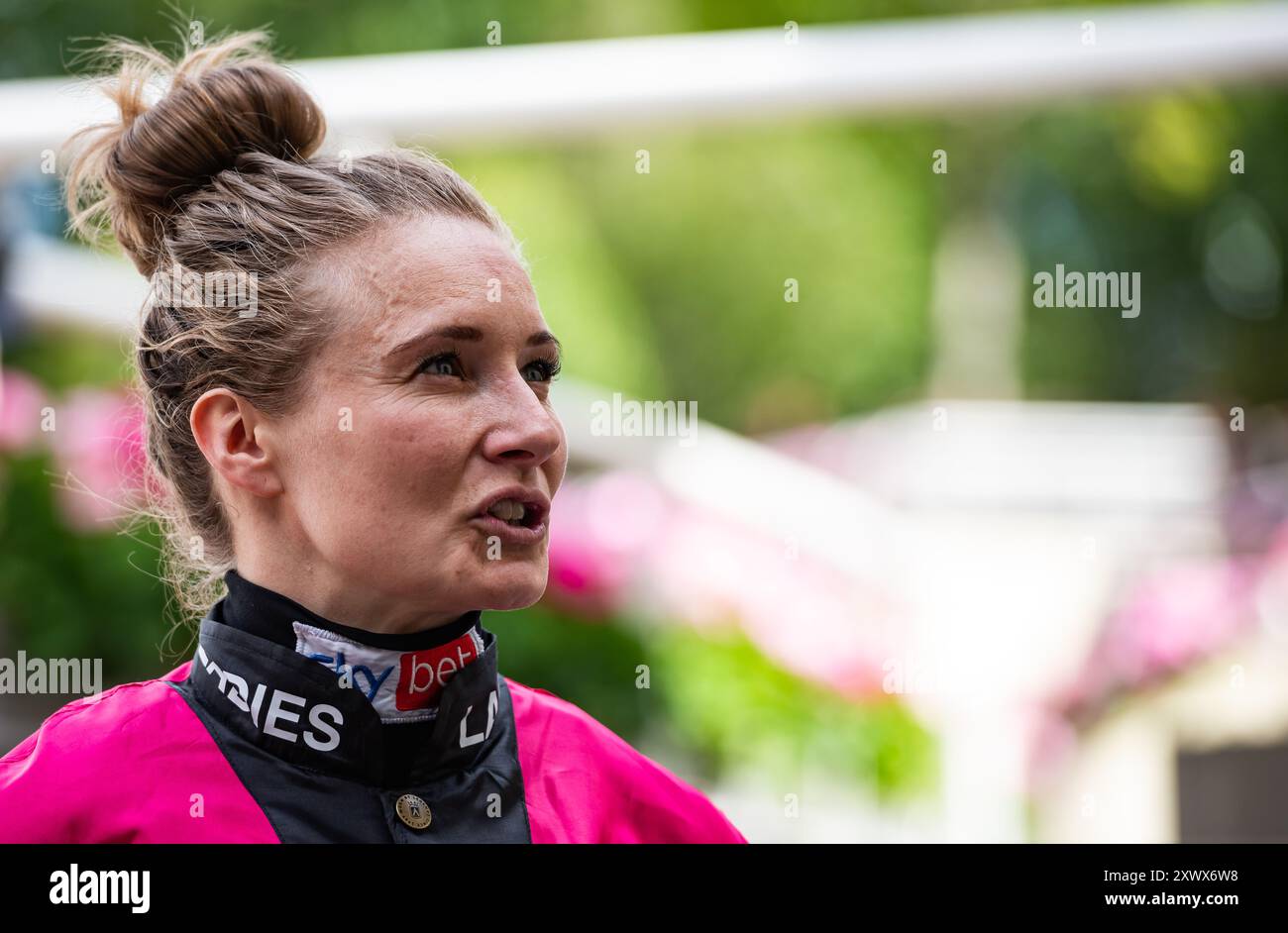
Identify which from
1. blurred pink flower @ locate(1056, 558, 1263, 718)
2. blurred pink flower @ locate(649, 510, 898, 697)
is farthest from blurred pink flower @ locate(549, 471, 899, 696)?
blurred pink flower @ locate(1056, 558, 1263, 718)

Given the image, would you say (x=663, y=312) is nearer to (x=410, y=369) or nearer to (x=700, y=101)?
(x=700, y=101)

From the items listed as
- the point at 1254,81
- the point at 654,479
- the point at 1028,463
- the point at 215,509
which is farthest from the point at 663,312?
the point at 215,509

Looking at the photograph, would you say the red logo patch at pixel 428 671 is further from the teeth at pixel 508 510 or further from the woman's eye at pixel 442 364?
the woman's eye at pixel 442 364

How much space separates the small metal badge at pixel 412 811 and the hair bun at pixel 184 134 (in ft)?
2.32

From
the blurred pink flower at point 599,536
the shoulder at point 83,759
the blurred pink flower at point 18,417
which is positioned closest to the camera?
the shoulder at point 83,759

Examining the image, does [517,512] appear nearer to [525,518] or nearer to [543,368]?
[525,518]

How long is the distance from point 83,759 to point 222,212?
2.06 ft

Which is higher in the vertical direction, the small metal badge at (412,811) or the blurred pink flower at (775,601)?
the small metal badge at (412,811)

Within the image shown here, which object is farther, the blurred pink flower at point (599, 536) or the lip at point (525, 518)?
the blurred pink flower at point (599, 536)

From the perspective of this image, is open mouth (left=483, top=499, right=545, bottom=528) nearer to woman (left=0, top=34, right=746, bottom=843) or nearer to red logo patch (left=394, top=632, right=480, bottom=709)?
woman (left=0, top=34, right=746, bottom=843)

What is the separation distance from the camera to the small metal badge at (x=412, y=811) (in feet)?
5.01

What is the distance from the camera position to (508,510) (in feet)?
5.04

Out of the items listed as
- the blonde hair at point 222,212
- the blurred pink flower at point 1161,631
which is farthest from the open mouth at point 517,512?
the blurred pink flower at point 1161,631
